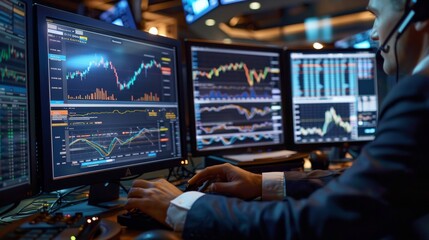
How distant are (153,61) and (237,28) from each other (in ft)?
19.6

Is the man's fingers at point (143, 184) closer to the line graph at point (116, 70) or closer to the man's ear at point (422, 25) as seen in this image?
the line graph at point (116, 70)

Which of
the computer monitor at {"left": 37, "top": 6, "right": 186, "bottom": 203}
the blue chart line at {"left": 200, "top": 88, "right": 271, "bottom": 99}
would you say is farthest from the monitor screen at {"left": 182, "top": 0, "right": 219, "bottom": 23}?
the computer monitor at {"left": 37, "top": 6, "right": 186, "bottom": 203}

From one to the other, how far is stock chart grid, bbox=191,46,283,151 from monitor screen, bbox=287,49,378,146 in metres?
0.10

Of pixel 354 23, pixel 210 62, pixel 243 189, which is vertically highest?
pixel 354 23

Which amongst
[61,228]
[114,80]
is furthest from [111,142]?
[61,228]

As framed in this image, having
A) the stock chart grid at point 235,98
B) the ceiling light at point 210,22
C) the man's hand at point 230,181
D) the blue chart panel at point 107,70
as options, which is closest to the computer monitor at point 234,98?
the stock chart grid at point 235,98

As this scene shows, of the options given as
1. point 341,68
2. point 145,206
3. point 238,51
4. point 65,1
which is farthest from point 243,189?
point 65,1

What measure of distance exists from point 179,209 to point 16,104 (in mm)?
410

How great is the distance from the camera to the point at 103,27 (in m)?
0.98

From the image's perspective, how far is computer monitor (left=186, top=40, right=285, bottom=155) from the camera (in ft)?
4.60

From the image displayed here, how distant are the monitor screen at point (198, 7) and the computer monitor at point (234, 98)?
144 cm

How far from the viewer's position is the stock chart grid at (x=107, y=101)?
88 cm

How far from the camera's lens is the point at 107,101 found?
0.98m

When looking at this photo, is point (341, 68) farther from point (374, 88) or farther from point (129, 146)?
point (129, 146)
